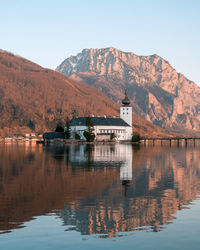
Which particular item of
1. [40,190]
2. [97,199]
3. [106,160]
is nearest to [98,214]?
[97,199]

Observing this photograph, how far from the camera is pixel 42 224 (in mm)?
22734

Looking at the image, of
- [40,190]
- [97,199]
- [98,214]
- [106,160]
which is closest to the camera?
[98,214]

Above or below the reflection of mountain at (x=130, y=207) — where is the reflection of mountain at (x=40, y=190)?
above

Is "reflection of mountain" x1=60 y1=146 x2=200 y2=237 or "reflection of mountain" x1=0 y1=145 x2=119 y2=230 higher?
"reflection of mountain" x1=0 y1=145 x2=119 y2=230

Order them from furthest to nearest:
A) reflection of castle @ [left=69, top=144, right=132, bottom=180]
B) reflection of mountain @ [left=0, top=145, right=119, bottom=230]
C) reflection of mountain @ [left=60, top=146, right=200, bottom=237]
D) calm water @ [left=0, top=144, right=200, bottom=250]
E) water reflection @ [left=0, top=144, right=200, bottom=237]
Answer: reflection of castle @ [left=69, top=144, right=132, bottom=180], reflection of mountain @ [left=0, top=145, right=119, bottom=230], water reflection @ [left=0, top=144, right=200, bottom=237], reflection of mountain @ [left=60, top=146, right=200, bottom=237], calm water @ [left=0, top=144, right=200, bottom=250]

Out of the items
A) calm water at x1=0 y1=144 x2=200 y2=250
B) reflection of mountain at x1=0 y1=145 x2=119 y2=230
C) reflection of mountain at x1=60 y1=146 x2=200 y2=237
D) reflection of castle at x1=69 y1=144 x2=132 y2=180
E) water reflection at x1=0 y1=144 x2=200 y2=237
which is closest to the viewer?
calm water at x1=0 y1=144 x2=200 y2=250

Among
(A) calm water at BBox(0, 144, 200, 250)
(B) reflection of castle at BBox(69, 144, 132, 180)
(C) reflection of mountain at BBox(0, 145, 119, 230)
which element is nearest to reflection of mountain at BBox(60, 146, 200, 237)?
(A) calm water at BBox(0, 144, 200, 250)

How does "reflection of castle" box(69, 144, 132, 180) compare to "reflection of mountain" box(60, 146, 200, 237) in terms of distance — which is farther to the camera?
"reflection of castle" box(69, 144, 132, 180)

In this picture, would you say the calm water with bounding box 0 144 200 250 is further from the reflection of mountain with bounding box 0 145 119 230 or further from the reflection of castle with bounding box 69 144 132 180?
the reflection of castle with bounding box 69 144 132 180

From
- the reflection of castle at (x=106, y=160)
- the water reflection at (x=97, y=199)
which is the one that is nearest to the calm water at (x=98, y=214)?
the water reflection at (x=97, y=199)

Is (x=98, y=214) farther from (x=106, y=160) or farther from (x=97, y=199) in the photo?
(x=106, y=160)

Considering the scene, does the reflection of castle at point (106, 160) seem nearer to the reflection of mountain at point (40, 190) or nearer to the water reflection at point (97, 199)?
the reflection of mountain at point (40, 190)

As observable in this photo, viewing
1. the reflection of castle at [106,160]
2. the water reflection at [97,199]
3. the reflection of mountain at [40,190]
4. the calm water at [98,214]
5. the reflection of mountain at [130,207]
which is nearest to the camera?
the calm water at [98,214]

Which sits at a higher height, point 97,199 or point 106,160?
point 97,199
